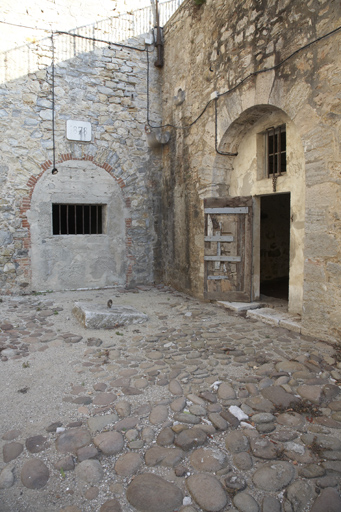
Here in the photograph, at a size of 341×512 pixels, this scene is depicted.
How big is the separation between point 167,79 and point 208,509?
25.9 feet

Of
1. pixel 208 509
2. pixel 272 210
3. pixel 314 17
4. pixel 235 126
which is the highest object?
pixel 314 17

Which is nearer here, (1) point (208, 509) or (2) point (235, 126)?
(1) point (208, 509)

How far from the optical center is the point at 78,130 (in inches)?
287

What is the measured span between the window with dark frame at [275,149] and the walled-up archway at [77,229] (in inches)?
136

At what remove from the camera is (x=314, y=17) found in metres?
4.11

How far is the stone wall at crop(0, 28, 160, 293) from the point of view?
6820 millimetres

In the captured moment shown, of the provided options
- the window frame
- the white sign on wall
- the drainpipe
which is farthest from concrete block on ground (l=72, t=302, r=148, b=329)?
the drainpipe

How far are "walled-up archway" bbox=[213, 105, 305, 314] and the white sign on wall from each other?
9.83 feet

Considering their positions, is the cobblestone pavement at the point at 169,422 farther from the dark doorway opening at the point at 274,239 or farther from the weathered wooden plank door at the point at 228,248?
the dark doorway opening at the point at 274,239

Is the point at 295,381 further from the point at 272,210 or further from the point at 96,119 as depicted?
the point at 96,119

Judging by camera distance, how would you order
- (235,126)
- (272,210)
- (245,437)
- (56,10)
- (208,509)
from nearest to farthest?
1. (208,509)
2. (245,437)
3. (235,126)
4. (56,10)
5. (272,210)

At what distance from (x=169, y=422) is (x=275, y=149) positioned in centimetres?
448

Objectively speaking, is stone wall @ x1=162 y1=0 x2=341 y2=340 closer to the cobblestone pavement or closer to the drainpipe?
the drainpipe

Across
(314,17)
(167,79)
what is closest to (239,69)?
(314,17)
